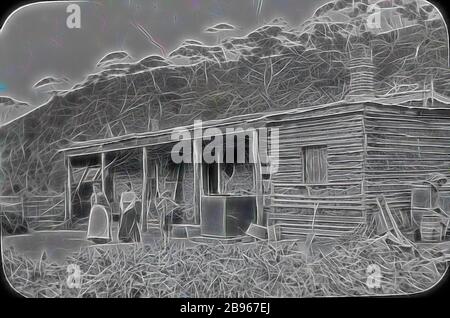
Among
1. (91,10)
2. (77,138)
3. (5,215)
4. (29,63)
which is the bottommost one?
(5,215)

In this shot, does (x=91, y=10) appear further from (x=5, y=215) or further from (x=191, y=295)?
(x=191, y=295)

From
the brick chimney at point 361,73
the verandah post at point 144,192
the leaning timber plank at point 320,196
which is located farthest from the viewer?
the verandah post at point 144,192

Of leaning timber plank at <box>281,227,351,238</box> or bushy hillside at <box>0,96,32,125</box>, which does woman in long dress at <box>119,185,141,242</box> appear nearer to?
bushy hillside at <box>0,96,32,125</box>

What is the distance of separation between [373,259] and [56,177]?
2.57 meters

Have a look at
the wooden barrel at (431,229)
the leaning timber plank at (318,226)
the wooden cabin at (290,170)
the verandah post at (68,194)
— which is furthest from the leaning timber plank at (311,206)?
the verandah post at (68,194)

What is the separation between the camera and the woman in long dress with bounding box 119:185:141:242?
5.10 metres

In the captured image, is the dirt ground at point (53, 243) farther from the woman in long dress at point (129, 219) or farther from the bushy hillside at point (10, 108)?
the bushy hillside at point (10, 108)

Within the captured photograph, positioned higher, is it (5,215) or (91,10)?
(91,10)

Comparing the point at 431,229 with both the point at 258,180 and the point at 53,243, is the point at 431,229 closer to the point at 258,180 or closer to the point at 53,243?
the point at 258,180

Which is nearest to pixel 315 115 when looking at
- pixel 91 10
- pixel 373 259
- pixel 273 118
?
pixel 273 118

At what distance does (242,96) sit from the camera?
4996 mm

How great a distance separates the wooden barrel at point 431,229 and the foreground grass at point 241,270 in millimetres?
97

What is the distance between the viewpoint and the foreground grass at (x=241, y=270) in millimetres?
4945

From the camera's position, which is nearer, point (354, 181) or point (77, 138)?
point (354, 181)
